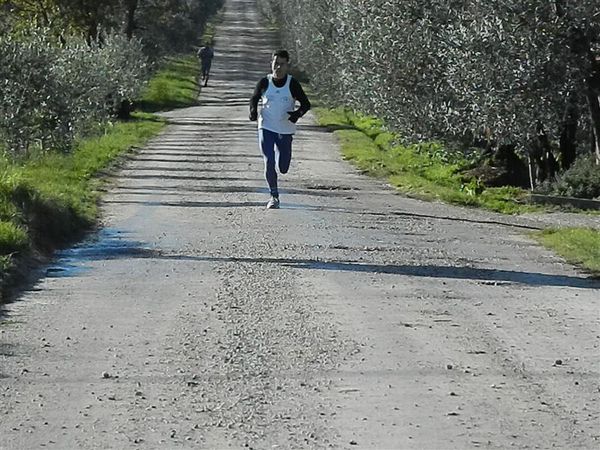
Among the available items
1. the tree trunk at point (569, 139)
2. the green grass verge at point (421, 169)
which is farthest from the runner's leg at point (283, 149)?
the tree trunk at point (569, 139)

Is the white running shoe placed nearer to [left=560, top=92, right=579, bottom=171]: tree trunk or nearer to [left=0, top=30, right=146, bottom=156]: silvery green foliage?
[left=560, top=92, right=579, bottom=171]: tree trunk

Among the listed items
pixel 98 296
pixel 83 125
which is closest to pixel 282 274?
pixel 98 296

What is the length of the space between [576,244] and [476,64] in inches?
250

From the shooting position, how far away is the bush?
60.2ft

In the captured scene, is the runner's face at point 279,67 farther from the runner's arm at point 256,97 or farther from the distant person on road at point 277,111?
the runner's arm at point 256,97

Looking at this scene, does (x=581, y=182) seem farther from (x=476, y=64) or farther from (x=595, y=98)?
(x=476, y=64)

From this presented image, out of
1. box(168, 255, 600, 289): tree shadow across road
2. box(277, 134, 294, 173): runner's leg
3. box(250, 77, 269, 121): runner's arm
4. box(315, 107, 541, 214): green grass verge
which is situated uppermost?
box(250, 77, 269, 121): runner's arm

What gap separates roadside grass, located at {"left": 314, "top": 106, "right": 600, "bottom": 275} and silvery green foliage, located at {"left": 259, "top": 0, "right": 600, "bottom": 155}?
0.88 meters

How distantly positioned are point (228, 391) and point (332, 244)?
5517mm

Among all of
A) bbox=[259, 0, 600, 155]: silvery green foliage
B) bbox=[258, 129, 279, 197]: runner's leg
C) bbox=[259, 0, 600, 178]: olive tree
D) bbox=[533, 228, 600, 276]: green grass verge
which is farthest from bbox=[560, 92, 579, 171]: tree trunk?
bbox=[258, 129, 279, 197]: runner's leg

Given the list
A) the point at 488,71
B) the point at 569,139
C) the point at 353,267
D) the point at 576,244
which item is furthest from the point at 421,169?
the point at 353,267

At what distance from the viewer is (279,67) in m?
14.4

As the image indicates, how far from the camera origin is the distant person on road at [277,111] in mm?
14406

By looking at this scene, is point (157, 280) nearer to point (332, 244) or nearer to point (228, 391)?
point (332, 244)
